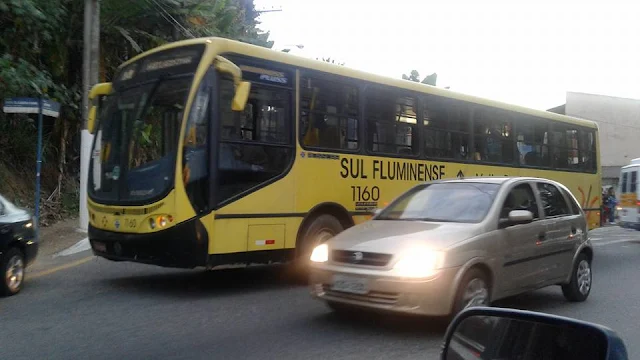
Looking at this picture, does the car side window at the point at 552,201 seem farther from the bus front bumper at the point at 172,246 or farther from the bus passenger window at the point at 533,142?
the bus passenger window at the point at 533,142

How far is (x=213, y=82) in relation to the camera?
8148mm

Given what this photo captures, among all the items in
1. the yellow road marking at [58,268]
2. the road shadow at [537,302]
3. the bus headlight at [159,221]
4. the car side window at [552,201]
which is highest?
the car side window at [552,201]

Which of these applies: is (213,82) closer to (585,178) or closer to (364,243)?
(364,243)

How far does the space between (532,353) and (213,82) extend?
6.59 metres

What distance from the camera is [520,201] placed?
299 inches

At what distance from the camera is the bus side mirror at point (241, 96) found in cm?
782

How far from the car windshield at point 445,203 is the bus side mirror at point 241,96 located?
2128mm

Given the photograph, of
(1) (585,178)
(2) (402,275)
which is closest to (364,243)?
(2) (402,275)

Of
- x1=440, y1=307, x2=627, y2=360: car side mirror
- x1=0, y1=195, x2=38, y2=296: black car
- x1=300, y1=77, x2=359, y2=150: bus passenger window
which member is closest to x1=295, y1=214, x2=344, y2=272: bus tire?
x1=300, y1=77, x2=359, y2=150: bus passenger window

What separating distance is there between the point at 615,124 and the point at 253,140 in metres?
43.5

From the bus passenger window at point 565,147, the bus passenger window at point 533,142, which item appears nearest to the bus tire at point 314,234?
the bus passenger window at point 533,142

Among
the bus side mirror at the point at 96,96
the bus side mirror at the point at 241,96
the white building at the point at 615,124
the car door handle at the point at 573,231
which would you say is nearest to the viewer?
the bus side mirror at the point at 241,96

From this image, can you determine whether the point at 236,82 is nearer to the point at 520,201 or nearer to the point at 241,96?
the point at 241,96

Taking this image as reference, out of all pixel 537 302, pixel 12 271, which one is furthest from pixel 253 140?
pixel 537 302
